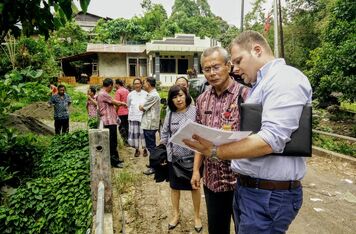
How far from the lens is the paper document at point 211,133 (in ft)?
5.70

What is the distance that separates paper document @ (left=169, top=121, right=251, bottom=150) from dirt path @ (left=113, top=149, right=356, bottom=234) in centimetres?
254

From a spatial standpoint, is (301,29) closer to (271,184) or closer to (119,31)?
(119,31)

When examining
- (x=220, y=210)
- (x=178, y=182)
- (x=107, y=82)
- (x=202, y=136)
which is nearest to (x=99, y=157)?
(x=178, y=182)

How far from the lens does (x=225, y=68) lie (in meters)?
2.80

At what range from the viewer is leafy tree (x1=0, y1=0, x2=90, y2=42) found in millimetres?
3133

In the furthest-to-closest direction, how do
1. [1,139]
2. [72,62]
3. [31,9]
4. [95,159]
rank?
[72,62]
[1,139]
[95,159]
[31,9]

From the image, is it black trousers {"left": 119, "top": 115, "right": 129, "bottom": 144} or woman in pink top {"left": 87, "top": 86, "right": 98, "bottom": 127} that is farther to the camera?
woman in pink top {"left": 87, "top": 86, "right": 98, "bottom": 127}

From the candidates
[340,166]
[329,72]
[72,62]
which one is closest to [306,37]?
[329,72]

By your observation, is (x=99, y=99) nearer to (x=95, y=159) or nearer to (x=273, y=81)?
(x=95, y=159)

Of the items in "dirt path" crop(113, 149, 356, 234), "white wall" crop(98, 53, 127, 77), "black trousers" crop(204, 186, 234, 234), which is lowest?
"dirt path" crop(113, 149, 356, 234)

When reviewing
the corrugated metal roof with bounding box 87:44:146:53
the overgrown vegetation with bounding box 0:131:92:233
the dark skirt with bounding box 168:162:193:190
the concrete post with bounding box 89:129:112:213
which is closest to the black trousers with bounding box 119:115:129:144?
the overgrown vegetation with bounding box 0:131:92:233

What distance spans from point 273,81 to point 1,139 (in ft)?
19.7

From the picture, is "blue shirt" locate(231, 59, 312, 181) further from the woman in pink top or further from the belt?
the woman in pink top

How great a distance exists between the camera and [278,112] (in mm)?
1692
